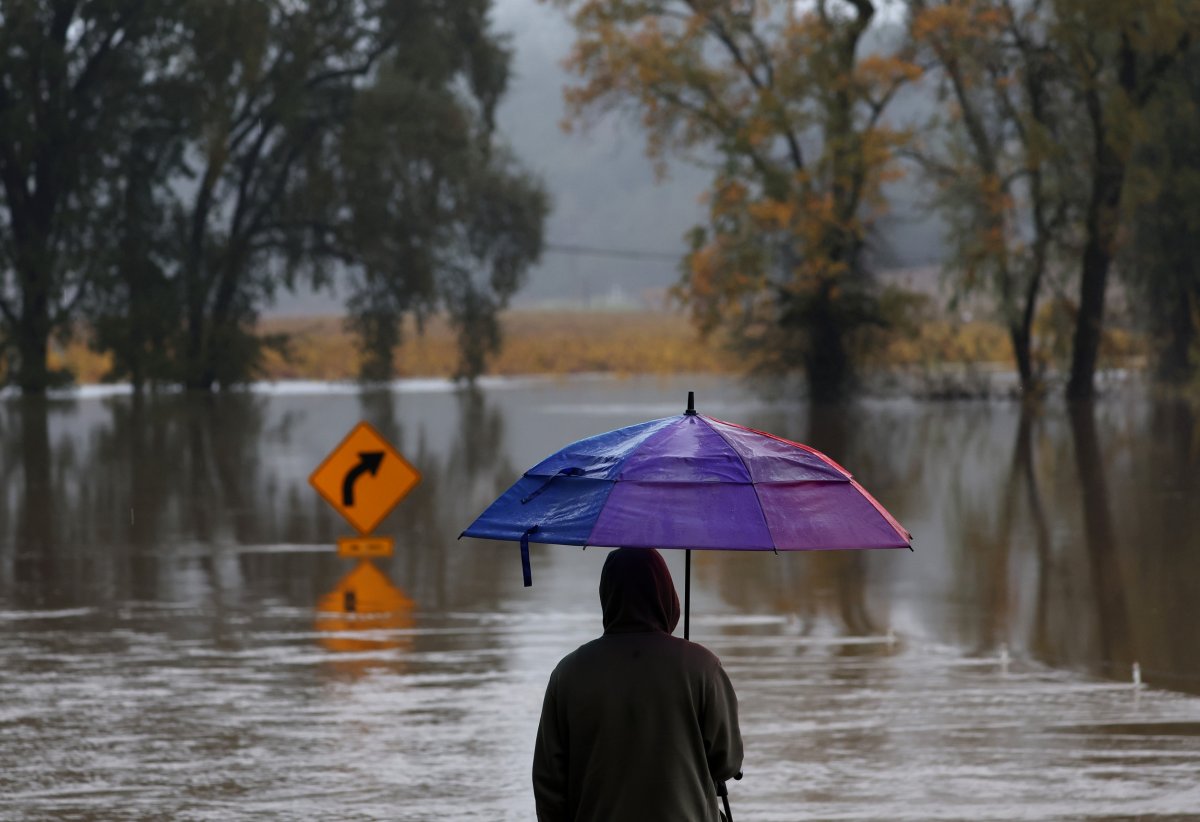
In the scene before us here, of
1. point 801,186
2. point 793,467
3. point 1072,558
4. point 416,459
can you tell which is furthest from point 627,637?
point 801,186

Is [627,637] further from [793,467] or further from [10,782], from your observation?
[10,782]

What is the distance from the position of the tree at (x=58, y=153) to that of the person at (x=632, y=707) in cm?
5036

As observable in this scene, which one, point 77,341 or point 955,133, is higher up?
point 955,133

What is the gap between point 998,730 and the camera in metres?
8.68

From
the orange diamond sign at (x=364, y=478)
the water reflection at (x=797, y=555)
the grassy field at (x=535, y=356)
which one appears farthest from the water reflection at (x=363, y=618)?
the grassy field at (x=535, y=356)

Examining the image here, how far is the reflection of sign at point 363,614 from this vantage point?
1145 cm

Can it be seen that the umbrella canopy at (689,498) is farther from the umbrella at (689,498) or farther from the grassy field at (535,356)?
the grassy field at (535,356)

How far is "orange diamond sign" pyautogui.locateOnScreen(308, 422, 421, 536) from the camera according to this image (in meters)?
15.9

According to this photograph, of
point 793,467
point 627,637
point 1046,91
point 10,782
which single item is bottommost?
point 10,782

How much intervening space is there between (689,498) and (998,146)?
41978 mm

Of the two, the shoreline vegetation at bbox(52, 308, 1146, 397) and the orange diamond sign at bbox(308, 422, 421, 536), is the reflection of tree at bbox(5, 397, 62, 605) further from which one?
the shoreline vegetation at bbox(52, 308, 1146, 397)

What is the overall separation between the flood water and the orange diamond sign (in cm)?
50

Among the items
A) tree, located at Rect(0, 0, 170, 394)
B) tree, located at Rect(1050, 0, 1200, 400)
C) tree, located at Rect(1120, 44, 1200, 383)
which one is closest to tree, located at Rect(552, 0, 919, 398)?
tree, located at Rect(1050, 0, 1200, 400)

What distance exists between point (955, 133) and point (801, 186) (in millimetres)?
4239
